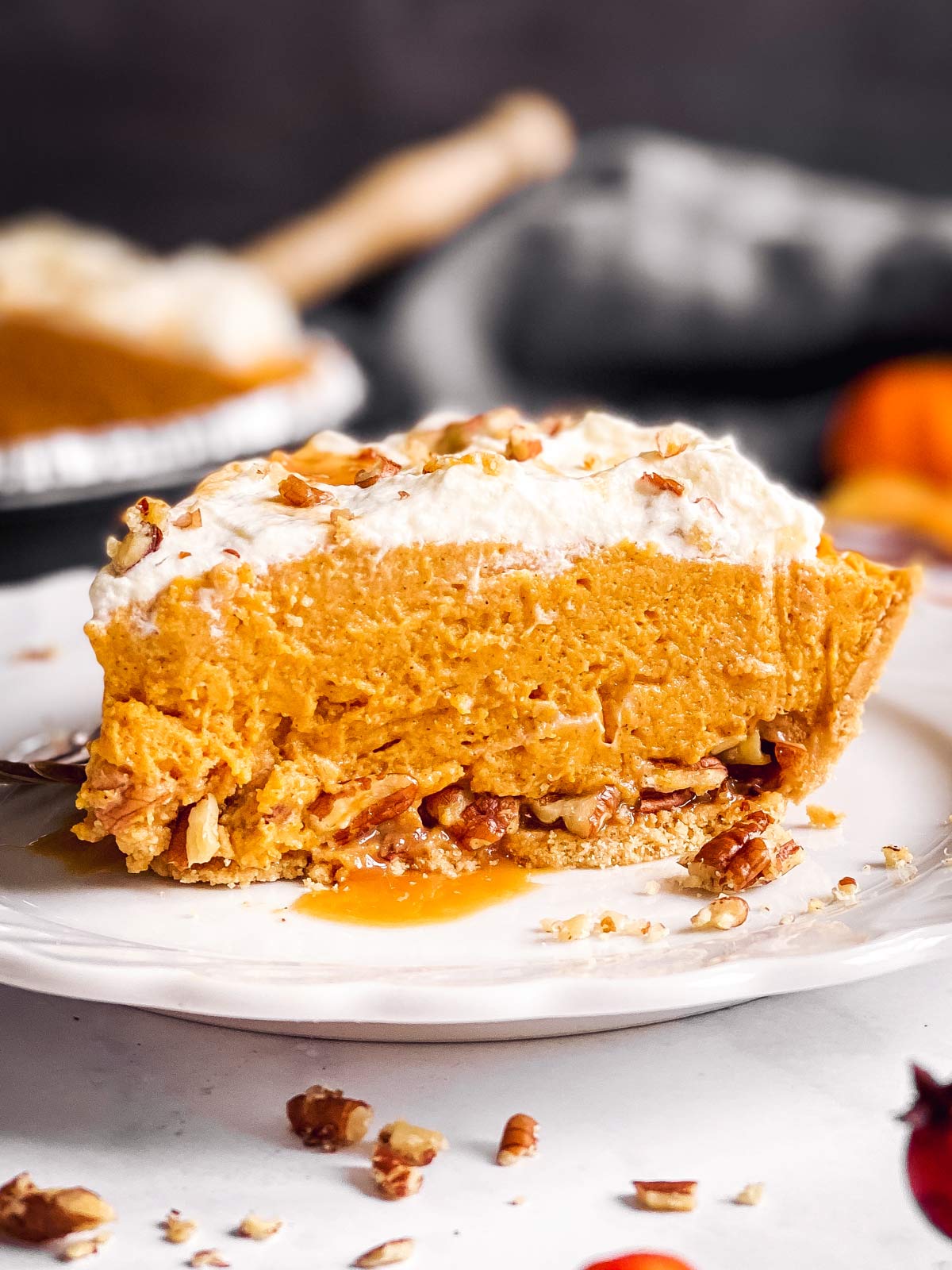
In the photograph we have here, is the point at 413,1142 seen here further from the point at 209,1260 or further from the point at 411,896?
the point at 411,896

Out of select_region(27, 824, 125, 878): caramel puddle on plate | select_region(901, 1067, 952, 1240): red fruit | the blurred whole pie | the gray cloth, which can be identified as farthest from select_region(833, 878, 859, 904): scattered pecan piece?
the gray cloth

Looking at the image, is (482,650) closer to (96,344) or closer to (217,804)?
(217,804)

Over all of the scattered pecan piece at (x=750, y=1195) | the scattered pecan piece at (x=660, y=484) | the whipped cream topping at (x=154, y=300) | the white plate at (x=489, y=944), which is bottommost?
the scattered pecan piece at (x=750, y=1195)

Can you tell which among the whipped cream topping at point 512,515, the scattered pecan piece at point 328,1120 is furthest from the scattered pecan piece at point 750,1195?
the whipped cream topping at point 512,515

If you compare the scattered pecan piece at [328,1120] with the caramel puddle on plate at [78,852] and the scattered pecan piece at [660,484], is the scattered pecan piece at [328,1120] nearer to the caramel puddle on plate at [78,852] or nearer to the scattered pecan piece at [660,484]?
the caramel puddle on plate at [78,852]

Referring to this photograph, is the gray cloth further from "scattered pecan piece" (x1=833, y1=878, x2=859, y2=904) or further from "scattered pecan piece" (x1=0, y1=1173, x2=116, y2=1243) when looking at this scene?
"scattered pecan piece" (x1=0, y1=1173, x2=116, y2=1243)

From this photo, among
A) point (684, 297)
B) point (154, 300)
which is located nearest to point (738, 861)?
point (684, 297)

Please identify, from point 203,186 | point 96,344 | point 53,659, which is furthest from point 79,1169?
point 203,186
